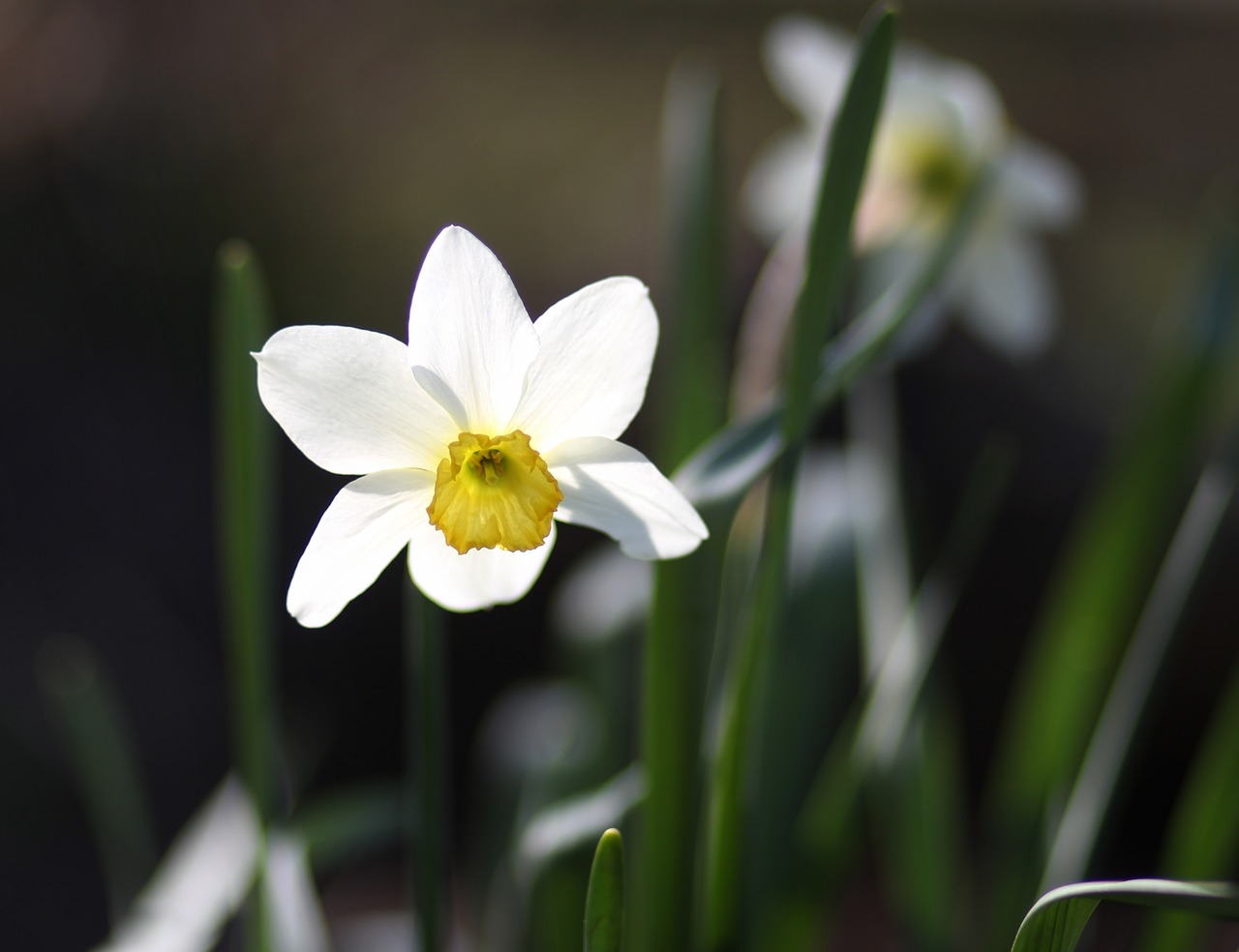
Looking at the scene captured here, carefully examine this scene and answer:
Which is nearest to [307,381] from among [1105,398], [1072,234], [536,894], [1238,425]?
[536,894]

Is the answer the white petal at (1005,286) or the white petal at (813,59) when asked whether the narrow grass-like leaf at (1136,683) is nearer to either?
the white petal at (1005,286)

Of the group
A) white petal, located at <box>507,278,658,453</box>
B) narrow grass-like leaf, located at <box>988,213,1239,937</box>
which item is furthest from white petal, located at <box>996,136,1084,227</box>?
white petal, located at <box>507,278,658,453</box>

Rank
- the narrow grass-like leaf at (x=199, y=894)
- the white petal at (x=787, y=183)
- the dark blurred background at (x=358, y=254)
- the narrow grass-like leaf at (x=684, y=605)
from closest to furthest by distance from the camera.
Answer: the narrow grass-like leaf at (x=684, y=605)
the narrow grass-like leaf at (x=199, y=894)
the white petal at (x=787, y=183)
the dark blurred background at (x=358, y=254)

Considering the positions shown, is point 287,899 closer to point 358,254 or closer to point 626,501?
point 626,501

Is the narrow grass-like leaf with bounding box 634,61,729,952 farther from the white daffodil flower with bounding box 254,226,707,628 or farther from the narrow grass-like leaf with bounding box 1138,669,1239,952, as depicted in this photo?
the narrow grass-like leaf with bounding box 1138,669,1239,952

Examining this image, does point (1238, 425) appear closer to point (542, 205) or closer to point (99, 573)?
point (99, 573)

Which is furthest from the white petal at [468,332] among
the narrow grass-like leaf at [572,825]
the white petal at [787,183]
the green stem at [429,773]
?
the white petal at [787,183]

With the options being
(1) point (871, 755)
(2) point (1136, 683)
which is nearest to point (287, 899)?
(1) point (871, 755)
